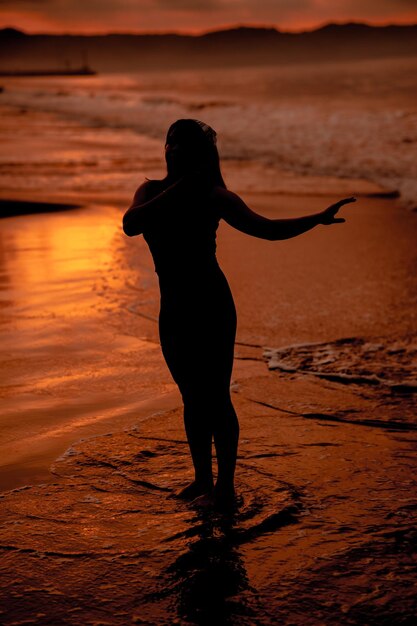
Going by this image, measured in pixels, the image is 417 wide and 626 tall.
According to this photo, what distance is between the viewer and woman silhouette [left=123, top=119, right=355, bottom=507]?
3.35 m

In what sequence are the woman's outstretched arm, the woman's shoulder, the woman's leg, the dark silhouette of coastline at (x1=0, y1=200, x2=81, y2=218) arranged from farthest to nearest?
the dark silhouette of coastline at (x1=0, y1=200, x2=81, y2=218) < the woman's leg < the woman's shoulder < the woman's outstretched arm

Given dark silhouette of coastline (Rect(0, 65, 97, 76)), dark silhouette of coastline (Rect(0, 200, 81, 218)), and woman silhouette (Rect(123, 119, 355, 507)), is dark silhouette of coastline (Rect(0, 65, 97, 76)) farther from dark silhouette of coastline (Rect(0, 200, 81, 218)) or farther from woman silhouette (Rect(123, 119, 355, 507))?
woman silhouette (Rect(123, 119, 355, 507))

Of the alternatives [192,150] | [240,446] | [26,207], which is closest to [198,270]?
[192,150]

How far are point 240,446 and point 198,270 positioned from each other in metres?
1.22

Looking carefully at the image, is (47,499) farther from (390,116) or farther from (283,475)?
(390,116)

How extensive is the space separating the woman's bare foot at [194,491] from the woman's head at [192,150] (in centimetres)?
132

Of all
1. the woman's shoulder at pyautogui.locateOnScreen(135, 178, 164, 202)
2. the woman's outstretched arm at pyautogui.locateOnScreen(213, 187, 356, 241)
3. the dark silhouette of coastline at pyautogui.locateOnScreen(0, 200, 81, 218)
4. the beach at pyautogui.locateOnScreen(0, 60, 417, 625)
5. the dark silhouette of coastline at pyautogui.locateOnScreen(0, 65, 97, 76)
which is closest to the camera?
the beach at pyautogui.locateOnScreen(0, 60, 417, 625)

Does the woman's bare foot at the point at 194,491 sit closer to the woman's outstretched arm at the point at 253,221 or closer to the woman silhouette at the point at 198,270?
the woman silhouette at the point at 198,270

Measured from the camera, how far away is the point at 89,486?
12.6 feet

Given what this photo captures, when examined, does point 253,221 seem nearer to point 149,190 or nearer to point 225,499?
point 149,190

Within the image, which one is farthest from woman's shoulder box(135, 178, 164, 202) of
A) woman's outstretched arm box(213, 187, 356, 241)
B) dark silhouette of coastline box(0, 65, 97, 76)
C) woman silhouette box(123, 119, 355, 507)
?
dark silhouette of coastline box(0, 65, 97, 76)

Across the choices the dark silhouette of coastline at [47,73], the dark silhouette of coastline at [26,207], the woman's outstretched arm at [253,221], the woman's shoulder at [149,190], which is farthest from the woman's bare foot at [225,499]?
the dark silhouette of coastline at [47,73]

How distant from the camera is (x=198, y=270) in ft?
11.3

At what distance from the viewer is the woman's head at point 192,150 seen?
335 centimetres
